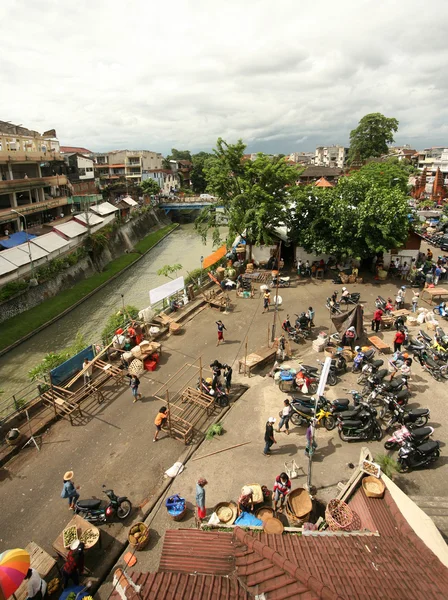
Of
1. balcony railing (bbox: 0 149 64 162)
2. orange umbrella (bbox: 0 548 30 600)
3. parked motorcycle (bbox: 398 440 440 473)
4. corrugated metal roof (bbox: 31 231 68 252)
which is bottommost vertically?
parked motorcycle (bbox: 398 440 440 473)

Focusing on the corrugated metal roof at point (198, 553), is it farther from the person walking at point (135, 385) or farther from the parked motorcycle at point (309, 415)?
the person walking at point (135, 385)

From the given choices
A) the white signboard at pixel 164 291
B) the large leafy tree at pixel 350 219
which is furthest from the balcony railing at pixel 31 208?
the large leafy tree at pixel 350 219

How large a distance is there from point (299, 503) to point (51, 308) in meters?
23.7

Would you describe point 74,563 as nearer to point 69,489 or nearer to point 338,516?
point 69,489

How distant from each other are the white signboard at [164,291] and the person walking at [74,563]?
43.3 feet

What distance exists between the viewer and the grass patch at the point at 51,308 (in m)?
23.0

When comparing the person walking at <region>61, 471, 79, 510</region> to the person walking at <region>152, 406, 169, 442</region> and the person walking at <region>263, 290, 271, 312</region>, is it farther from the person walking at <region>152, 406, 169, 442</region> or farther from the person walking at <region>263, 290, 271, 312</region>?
the person walking at <region>263, 290, 271, 312</region>

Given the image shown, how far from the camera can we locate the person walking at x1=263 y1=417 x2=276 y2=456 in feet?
33.6

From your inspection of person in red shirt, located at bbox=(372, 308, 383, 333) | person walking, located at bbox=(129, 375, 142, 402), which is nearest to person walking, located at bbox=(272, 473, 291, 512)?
person walking, located at bbox=(129, 375, 142, 402)

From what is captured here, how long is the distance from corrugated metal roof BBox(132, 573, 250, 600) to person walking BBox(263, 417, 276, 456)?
5578 mm

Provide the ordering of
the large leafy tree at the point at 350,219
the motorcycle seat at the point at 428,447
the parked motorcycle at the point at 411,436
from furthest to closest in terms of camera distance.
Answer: the large leafy tree at the point at 350,219
the parked motorcycle at the point at 411,436
the motorcycle seat at the point at 428,447

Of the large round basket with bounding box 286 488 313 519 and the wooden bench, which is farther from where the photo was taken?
the wooden bench

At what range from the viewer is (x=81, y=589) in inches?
292

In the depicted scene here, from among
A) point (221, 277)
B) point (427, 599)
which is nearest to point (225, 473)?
point (427, 599)
